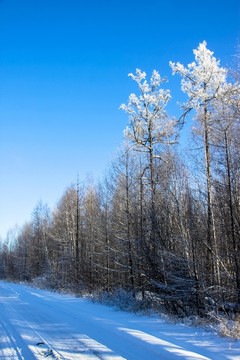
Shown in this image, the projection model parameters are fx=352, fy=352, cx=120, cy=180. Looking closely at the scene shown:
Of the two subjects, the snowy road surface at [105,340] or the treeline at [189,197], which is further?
the treeline at [189,197]

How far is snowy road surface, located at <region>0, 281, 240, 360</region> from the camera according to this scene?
658 cm

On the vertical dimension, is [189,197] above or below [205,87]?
below

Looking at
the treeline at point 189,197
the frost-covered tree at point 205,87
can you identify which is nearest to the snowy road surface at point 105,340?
the treeline at point 189,197

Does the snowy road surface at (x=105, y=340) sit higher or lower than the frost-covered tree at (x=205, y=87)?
lower

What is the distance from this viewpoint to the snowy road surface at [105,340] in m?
6.58

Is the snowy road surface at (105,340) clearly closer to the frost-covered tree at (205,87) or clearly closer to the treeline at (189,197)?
the treeline at (189,197)

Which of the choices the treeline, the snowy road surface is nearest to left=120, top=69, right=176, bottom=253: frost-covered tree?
the treeline

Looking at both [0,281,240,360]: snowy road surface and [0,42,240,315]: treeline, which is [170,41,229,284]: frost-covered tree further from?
[0,281,240,360]: snowy road surface

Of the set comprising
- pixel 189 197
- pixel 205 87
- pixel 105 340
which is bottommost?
pixel 105 340

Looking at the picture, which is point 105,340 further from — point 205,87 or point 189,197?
point 205,87

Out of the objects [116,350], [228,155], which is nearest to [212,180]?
[228,155]

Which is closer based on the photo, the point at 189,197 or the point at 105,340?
the point at 105,340

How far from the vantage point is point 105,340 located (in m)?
7.90

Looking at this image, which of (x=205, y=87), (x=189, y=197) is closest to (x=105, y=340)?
(x=189, y=197)
